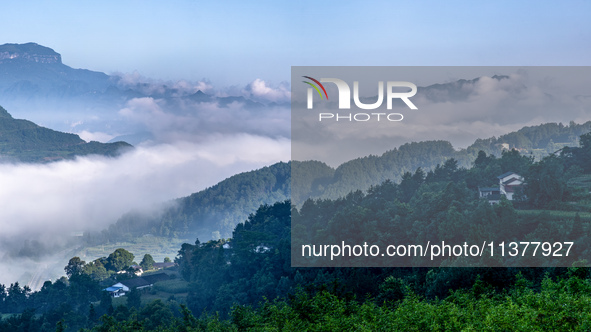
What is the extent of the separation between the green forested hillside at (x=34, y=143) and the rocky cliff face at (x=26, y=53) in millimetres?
32493

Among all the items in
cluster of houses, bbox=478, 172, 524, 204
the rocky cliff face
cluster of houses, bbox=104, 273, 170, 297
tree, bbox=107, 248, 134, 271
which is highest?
the rocky cliff face

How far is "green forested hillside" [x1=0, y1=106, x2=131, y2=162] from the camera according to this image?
74375 millimetres

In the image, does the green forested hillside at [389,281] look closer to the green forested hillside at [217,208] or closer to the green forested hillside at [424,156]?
the green forested hillside at [424,156]

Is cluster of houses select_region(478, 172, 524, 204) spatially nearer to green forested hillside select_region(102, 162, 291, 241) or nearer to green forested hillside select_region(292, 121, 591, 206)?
green forested hillside select_region(292, 121, 591, 206)

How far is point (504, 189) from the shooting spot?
16891 mm

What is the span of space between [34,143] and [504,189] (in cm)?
7033

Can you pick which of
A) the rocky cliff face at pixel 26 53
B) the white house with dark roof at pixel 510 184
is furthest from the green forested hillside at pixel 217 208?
the rocky cliff face at pixel 26 53

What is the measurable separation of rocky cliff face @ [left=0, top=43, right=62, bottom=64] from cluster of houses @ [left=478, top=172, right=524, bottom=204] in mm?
103672

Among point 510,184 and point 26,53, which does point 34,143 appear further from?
point 510,184

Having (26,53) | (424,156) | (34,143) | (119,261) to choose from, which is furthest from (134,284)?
(26,53)

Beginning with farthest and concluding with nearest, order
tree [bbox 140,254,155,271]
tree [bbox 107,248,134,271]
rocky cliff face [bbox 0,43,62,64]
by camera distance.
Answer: rocky cliff face [bbox 0,43,62,64] → tree [bbox 140,254,155,271] → tree [bbox 107,248,134,271]

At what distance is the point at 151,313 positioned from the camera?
18.7 metres

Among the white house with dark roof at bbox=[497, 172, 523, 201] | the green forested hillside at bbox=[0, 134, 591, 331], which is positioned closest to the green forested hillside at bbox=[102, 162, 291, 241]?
the green forested hillside at bbox=[0, 134, 591, 331]

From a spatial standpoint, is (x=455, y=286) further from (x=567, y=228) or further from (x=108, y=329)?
(x=108, y=329)
